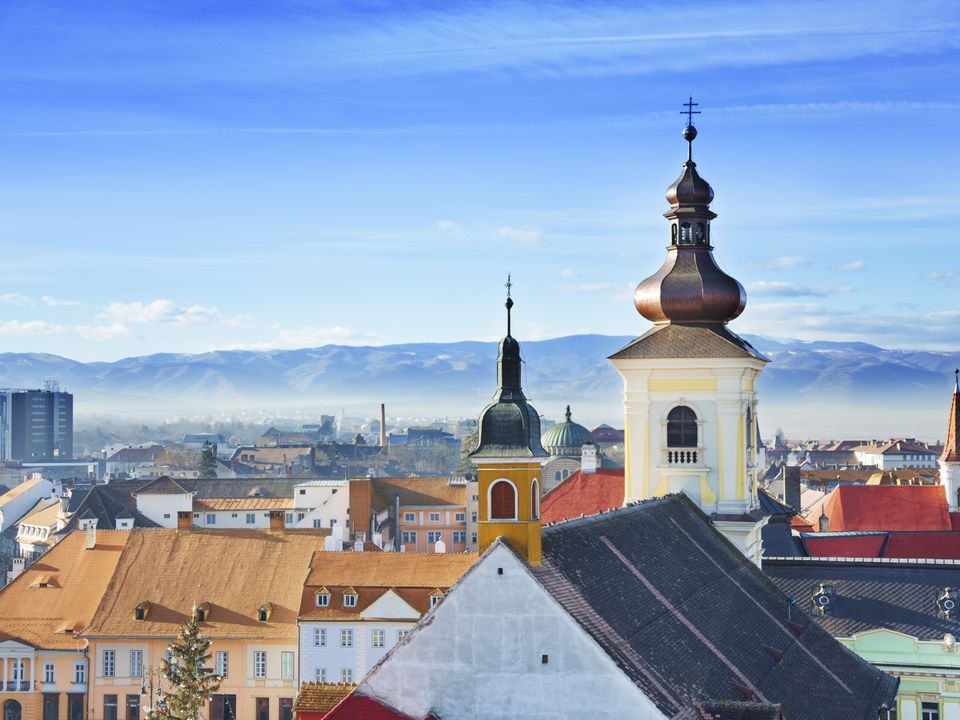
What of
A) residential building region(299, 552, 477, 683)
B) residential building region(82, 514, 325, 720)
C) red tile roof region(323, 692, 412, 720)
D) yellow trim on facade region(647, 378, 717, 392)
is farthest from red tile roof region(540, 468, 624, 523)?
red tile roof region(323, 692, 412, 720)

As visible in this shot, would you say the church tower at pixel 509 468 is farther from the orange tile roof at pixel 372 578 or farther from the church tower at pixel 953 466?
the church tower at pixel 953 466

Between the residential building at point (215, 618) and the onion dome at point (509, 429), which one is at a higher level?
the onion dome at point (509, 429)

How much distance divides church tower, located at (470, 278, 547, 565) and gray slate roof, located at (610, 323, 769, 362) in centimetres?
1696

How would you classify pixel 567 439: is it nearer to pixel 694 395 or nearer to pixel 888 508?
pixel 888 508

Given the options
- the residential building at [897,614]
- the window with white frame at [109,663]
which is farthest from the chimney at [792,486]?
the window with white frame at [109,663]

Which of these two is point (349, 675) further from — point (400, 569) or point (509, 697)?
point (509, 697)

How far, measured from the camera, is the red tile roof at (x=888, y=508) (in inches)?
3634

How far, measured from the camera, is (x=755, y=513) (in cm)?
4725

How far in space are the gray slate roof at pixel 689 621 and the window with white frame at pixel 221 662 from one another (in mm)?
28745

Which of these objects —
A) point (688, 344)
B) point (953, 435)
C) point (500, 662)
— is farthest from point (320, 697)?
point (953, 435)

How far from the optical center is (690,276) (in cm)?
4856

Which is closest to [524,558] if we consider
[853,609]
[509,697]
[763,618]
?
[509,697]

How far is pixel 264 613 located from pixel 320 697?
Result: 34.3m

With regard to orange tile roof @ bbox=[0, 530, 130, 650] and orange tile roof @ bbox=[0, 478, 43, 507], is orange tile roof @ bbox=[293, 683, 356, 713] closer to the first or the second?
orange tile roof @ bbox=[0, 530, 130, 650]
